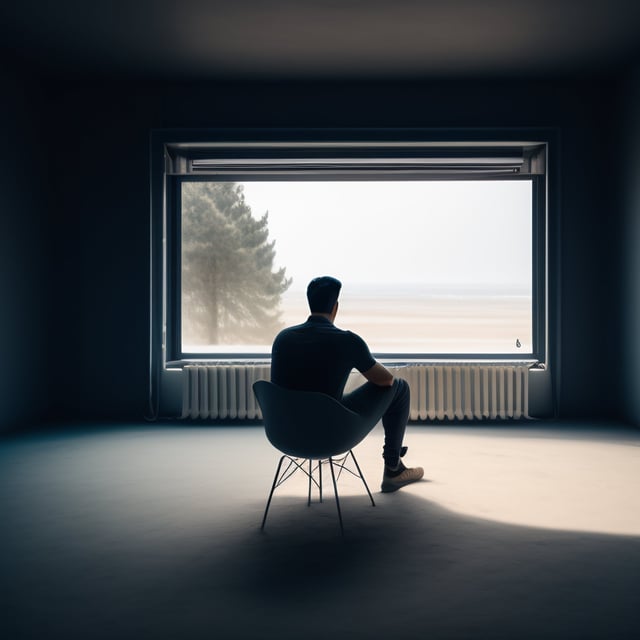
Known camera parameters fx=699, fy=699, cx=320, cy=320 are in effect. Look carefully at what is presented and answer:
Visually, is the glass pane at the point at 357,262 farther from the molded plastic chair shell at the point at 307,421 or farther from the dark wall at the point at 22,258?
the molded plastic chair shell at the point at 307,421

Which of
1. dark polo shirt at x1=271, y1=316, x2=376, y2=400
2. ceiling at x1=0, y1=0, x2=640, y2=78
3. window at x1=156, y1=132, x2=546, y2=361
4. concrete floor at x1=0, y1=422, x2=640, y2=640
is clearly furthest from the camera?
window at x1=156, y1=132, x2=546, y2=361

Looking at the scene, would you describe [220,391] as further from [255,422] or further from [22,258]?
[22,258]

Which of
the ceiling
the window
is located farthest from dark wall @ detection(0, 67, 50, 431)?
the window

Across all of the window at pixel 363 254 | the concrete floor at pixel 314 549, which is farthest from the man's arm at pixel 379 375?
the window at pixel 363 254

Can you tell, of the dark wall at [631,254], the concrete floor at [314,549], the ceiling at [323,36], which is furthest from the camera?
the dark wall at [631,254]

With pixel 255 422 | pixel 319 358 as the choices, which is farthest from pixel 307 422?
pixel 255 422

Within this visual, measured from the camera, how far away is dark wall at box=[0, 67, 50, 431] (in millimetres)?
5629

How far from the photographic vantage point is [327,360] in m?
3.15

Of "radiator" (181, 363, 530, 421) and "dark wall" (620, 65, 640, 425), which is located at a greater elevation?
"dark wall" (620, 65, 640, 425)

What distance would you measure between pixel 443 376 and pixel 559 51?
278 centimetres

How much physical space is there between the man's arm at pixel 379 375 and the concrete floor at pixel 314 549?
A: 2.14 ft

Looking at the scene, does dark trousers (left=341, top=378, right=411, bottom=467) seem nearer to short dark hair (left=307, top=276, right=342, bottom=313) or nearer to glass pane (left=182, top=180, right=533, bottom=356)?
short dark hair (left=307, top=276, right=342, bottom=313)

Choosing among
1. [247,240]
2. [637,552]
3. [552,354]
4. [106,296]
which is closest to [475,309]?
[552,354]

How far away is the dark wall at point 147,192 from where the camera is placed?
20.3 ft
